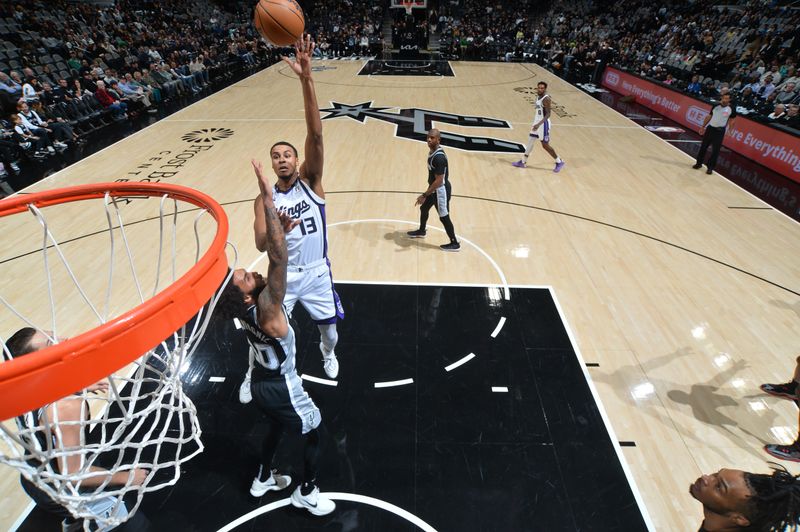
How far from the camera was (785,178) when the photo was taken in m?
8.73

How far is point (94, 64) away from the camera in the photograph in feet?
43.5

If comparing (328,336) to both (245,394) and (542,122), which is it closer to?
(245,394)

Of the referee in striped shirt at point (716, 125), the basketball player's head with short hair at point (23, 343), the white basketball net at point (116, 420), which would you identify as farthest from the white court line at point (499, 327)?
the referee in striped shirt at point (716, 125)

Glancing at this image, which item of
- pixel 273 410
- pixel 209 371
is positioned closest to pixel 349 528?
pixel 273 410

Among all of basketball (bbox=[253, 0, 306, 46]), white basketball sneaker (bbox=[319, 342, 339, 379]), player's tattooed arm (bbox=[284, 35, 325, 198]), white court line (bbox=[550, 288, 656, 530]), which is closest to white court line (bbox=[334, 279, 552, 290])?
white court line (bbox=[550, 288, 656, 530])

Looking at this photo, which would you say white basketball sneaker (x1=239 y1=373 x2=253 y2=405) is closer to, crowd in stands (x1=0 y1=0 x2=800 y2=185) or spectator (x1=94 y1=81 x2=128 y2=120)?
crowd in stands (x1=0 y1=0 x2=800 y2=185)

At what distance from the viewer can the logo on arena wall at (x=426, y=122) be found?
1009 centimetres

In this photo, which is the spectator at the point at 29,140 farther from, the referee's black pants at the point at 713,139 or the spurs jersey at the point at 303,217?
the referee's black pants at the point at 713,139

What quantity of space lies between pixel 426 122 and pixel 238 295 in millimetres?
10130

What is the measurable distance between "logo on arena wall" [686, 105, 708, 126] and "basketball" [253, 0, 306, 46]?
1085 centimetres

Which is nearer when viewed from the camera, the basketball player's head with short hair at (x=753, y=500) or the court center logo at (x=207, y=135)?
the basketball player's head with short hair at (x=753, y=500)

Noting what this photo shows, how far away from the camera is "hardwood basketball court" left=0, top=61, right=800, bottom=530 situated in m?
3.74

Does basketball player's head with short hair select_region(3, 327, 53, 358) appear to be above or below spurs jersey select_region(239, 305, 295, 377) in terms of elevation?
above

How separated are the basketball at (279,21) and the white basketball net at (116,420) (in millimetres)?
2010
